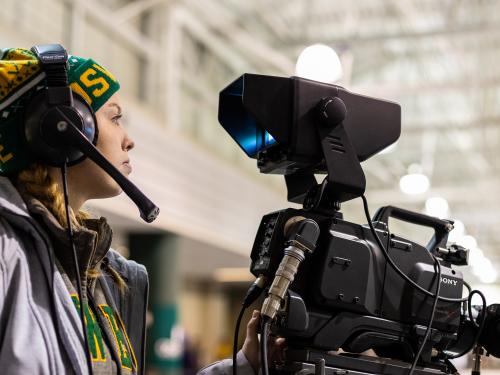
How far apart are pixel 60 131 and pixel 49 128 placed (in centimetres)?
2

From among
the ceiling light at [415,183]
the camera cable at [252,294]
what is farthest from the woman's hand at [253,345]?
the ceiling light at [415,183]

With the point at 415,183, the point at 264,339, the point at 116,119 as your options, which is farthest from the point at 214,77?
the point at 264,339

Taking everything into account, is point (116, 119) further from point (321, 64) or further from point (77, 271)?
point (321, 64)

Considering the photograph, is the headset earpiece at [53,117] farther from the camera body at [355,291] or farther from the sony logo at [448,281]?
the sony logo at [448,281]

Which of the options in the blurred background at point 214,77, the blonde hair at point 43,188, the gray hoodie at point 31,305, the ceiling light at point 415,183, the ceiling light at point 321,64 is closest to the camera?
the gray hoodie at point 31,305

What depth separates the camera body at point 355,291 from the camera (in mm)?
1437

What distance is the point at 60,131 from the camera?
1428 millimetres

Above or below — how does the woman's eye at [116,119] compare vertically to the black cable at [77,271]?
above

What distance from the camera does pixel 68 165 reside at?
4.98ft

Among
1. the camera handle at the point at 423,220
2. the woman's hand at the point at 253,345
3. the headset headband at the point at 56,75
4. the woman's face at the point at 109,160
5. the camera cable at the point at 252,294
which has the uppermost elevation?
the headset headband at the point at 56,75

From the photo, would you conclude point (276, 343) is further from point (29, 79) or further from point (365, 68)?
point (365, 68)

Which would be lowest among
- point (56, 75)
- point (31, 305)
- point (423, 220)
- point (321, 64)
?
point (31, 305)

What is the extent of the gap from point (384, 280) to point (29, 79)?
0.78 metres

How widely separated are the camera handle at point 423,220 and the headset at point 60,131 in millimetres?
485
